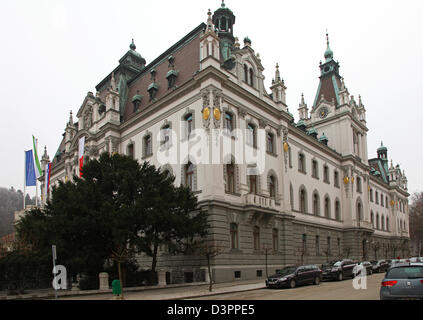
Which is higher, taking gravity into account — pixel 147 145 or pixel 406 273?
pixel 147 145

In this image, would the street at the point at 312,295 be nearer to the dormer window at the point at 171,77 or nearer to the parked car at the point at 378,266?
the parked car at the point at 378,266

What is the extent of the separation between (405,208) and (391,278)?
7945 cm

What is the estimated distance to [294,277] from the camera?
25266mm

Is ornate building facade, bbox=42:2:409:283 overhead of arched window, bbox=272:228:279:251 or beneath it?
overhead

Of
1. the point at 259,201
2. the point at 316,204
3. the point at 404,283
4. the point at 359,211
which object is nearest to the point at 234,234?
the point at 259,201

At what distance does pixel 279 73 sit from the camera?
4125cm

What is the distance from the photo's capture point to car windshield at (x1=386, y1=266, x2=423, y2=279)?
42.6ft

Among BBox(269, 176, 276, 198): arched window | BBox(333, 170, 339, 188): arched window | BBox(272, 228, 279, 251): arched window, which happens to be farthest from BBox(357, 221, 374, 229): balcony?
Result: BBox(269, 176, 276, 198): arched window

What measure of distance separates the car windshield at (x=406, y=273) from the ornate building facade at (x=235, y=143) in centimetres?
1661

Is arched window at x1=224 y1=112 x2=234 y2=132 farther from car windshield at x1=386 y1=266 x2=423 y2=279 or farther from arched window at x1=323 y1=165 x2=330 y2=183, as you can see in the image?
arched window at x1=323 y1=165 x2=330 y2=183

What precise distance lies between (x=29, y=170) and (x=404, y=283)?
4747cm

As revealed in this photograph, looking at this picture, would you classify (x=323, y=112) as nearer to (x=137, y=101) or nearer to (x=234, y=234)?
(x=137, y=101)

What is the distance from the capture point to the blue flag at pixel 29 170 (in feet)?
163

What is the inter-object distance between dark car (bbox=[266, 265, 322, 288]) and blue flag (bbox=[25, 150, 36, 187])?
3599cm
